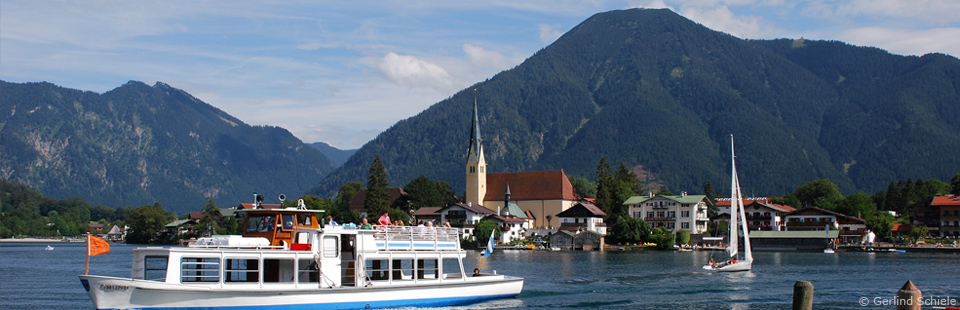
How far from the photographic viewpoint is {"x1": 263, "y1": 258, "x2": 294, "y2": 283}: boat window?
3186 centimetres

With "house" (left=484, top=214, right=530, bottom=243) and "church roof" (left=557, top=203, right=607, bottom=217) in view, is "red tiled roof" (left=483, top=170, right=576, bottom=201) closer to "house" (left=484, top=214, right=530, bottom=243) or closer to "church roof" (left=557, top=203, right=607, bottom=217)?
"house" (left=484, top=214, right=530, bottom=243)

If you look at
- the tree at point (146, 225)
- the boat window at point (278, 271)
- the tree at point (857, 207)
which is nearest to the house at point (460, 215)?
the tree at point (146, 225)

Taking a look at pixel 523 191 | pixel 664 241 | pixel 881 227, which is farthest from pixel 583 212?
pixel 881 227

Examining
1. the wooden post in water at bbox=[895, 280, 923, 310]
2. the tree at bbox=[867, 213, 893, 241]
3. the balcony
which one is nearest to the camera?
the wooden post in water at bbox=[895, 280, 923, 310]

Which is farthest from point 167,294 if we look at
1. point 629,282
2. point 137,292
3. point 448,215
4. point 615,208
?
point 615,208

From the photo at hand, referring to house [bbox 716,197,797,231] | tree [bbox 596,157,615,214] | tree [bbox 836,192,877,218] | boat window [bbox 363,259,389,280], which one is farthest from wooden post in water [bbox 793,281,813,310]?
tree [bbox 836,192,877,218]

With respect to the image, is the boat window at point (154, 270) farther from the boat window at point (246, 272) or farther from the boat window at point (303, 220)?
the boat window at point (303, 220)

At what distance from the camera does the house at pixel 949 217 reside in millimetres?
118062

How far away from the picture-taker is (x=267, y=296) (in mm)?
30516

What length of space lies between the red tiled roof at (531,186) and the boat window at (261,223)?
373 ft

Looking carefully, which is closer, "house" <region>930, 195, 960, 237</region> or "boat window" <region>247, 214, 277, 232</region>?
"boat window" <region>247, 214, 277, 232</region>

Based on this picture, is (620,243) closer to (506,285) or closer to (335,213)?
(335,213)

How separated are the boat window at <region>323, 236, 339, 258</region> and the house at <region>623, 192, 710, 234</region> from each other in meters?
99.9

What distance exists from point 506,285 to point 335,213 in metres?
113
